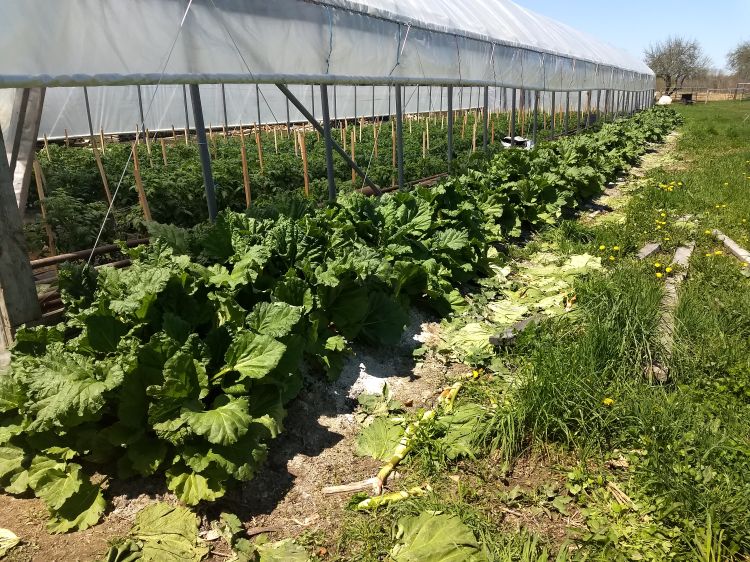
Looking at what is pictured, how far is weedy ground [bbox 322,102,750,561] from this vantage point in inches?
102

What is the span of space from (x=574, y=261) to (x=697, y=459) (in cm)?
350

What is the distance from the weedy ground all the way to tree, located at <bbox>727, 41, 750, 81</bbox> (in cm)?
8219

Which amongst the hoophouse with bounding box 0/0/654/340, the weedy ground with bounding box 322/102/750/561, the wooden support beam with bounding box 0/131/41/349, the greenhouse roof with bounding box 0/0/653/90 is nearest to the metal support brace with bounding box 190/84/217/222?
the hoophouse with bounding box 0/0/654/340

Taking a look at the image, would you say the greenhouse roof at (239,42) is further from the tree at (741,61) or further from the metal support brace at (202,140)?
the tree at (741,61)

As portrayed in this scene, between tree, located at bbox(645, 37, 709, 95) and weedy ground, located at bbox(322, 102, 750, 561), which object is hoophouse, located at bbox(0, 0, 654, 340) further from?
tree, located at bbox(645, 37, 709, 95)

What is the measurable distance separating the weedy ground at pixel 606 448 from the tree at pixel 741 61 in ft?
270

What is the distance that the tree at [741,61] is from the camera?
7038cm

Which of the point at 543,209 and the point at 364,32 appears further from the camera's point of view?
the point at 543,209

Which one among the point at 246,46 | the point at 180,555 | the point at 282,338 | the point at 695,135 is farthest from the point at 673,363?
the point at 695,135

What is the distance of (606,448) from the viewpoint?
3.19m

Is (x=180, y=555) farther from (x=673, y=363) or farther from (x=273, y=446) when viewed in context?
(x=673, y=363)

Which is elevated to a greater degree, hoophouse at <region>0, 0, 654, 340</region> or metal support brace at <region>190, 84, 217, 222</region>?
hoophouse at <region>0, 0, 654, 340</region>

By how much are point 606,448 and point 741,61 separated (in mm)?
88046

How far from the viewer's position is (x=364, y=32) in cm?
638
